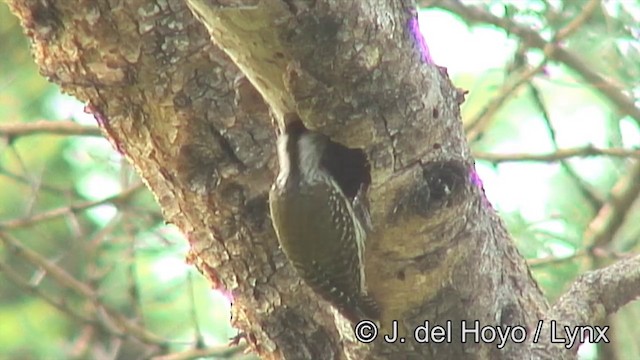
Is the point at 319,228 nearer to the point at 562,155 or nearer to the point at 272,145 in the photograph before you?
the point at 272,145

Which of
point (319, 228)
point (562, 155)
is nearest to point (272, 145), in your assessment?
point (319, 228)

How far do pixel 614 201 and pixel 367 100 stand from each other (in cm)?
121

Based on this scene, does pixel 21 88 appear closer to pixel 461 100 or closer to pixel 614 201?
pixel 614 201

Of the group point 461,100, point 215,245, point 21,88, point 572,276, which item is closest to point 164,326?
point 21,88

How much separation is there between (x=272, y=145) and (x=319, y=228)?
170 mm

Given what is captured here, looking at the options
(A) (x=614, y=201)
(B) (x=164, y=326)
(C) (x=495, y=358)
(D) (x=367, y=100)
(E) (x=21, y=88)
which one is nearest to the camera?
(D) (x=367, y=100)

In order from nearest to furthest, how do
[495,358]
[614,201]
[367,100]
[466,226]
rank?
[367,100], [466,226], [495,358], [614,201]

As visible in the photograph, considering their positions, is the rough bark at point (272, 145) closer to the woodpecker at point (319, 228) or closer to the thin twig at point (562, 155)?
the woodpecker at point (319, 228)

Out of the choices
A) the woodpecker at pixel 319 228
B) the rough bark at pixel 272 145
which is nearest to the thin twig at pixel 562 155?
the rough bark at pixel 272 145

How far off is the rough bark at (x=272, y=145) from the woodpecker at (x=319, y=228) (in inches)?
1.6

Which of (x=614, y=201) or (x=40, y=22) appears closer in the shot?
(x=40, y=22)

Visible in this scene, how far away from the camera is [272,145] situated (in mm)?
1404

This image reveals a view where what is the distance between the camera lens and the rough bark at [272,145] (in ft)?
3.59

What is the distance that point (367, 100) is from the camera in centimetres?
111
